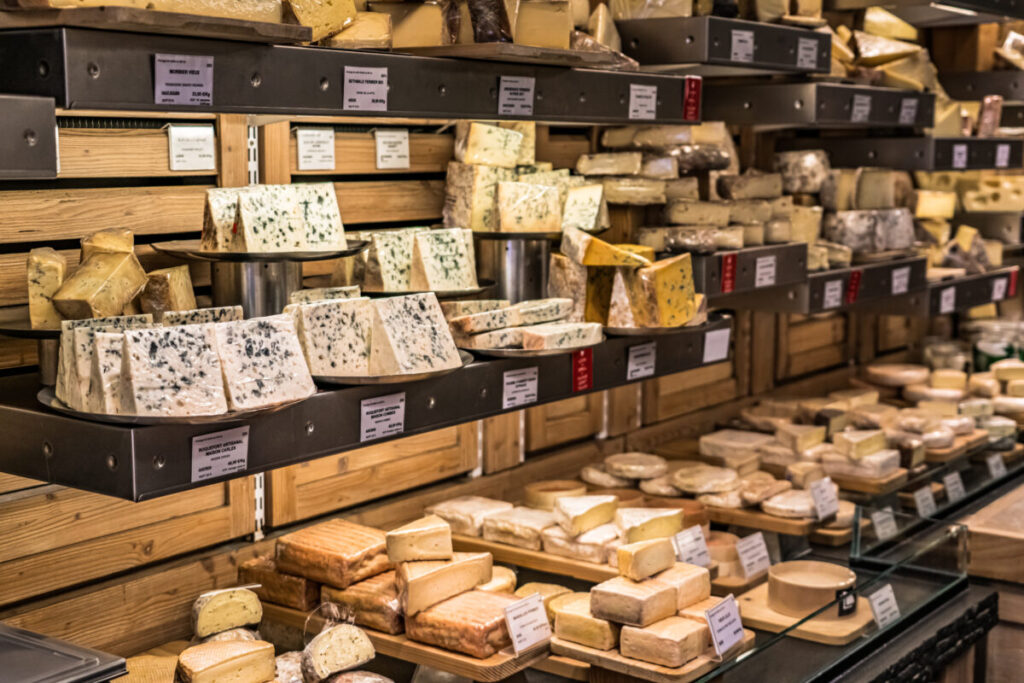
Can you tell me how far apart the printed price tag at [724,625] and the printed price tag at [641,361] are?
509 millimetres

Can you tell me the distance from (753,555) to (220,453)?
1793mm

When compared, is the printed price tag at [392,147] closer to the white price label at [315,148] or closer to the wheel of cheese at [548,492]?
the white price label at [315,148]

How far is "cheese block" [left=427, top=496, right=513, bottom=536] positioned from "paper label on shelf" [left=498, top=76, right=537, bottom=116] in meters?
1.12

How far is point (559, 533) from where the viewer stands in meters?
2.88

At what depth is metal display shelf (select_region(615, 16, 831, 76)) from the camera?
2832mm

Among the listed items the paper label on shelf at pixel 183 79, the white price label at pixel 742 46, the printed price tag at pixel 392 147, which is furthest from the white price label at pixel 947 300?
the paper label on shelf at pixel 183 79

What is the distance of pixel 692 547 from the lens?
9.47 feet

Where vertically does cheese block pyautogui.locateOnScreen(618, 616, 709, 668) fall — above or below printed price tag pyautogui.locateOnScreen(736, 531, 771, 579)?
above

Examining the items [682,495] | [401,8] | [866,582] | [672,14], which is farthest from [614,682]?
[672,14]

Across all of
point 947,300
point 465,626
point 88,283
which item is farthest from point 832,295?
point 88,283

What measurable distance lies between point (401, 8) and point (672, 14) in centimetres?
98

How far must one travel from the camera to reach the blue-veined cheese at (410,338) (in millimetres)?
1962

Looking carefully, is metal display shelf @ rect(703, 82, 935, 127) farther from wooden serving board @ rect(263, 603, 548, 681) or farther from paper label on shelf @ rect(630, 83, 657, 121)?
wooden serving board @ rect(263, 603, 548, 681)

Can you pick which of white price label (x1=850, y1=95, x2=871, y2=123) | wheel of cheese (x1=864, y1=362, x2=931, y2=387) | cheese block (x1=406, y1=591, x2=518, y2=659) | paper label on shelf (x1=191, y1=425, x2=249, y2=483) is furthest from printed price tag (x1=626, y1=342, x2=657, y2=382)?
wheel of cheese (x1=864, y1=362, x2=931, y2=387)
